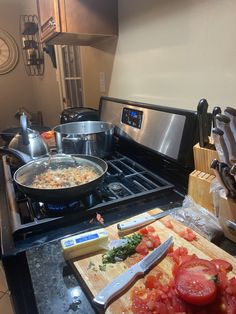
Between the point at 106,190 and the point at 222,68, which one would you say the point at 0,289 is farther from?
the point at 222,68

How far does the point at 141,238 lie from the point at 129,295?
0.17 meters

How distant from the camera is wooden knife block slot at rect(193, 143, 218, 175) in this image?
0.74 m

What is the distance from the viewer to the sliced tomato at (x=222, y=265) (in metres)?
0.54

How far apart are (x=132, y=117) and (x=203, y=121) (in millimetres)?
517

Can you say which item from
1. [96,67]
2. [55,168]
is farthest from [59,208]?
[96,67]

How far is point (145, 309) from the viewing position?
1.50 ft

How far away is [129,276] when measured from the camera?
1.68 ft

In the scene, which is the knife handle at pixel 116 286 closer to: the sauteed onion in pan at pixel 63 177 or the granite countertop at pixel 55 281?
the granite countertop at pixel 55 281

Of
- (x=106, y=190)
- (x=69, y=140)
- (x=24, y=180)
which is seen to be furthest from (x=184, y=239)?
(x=69, y=140)

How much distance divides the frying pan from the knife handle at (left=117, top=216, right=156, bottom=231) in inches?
6.4

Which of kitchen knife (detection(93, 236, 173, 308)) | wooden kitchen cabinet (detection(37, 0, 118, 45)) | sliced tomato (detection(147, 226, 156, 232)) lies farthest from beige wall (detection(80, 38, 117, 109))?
kitchen knife (detection(93, 236, 173, 308))

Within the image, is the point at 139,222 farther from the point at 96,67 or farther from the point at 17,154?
the point at 96,67

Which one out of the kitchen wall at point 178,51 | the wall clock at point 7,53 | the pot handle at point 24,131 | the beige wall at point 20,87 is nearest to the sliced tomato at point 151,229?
the kitchen wall at point 178,51

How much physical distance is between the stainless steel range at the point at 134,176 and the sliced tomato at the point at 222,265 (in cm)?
30
